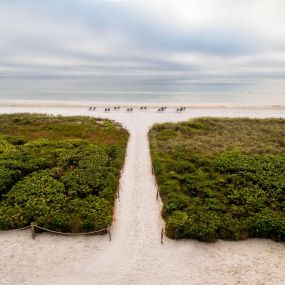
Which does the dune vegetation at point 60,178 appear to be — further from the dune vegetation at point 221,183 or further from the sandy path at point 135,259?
the dune vegetation at point 221,183

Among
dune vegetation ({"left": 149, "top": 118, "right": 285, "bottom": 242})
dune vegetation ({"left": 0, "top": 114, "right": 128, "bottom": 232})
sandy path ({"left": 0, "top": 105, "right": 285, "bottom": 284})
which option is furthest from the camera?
dune vegetation ({"left": 0, "top": 114, "right": 128, "bottom": 232})

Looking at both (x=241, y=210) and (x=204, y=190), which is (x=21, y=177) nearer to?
(x=204, y=190)

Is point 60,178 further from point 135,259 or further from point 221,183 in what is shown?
point 221,183

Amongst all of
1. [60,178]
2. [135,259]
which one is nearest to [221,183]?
[135,259]

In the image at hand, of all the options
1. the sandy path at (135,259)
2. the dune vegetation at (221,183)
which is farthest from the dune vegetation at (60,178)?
the dune vegetation at (221,183)

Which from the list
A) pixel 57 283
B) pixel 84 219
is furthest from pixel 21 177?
pixel 57 283

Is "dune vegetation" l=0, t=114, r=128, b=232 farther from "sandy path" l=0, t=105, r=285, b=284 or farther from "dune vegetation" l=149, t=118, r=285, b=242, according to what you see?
"dune vegetation" l=149, t=118, r=285, b=242

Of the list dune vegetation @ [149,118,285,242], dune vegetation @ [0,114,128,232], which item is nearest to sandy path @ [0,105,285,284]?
dune vegetation @ [149,118,285,242]

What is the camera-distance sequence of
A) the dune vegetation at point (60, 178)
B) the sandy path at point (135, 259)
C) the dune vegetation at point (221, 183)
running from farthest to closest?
the dune vegetation at point (60, 178), the dune vegetation at point (221, 183), the sandy path at point (135, 259)
